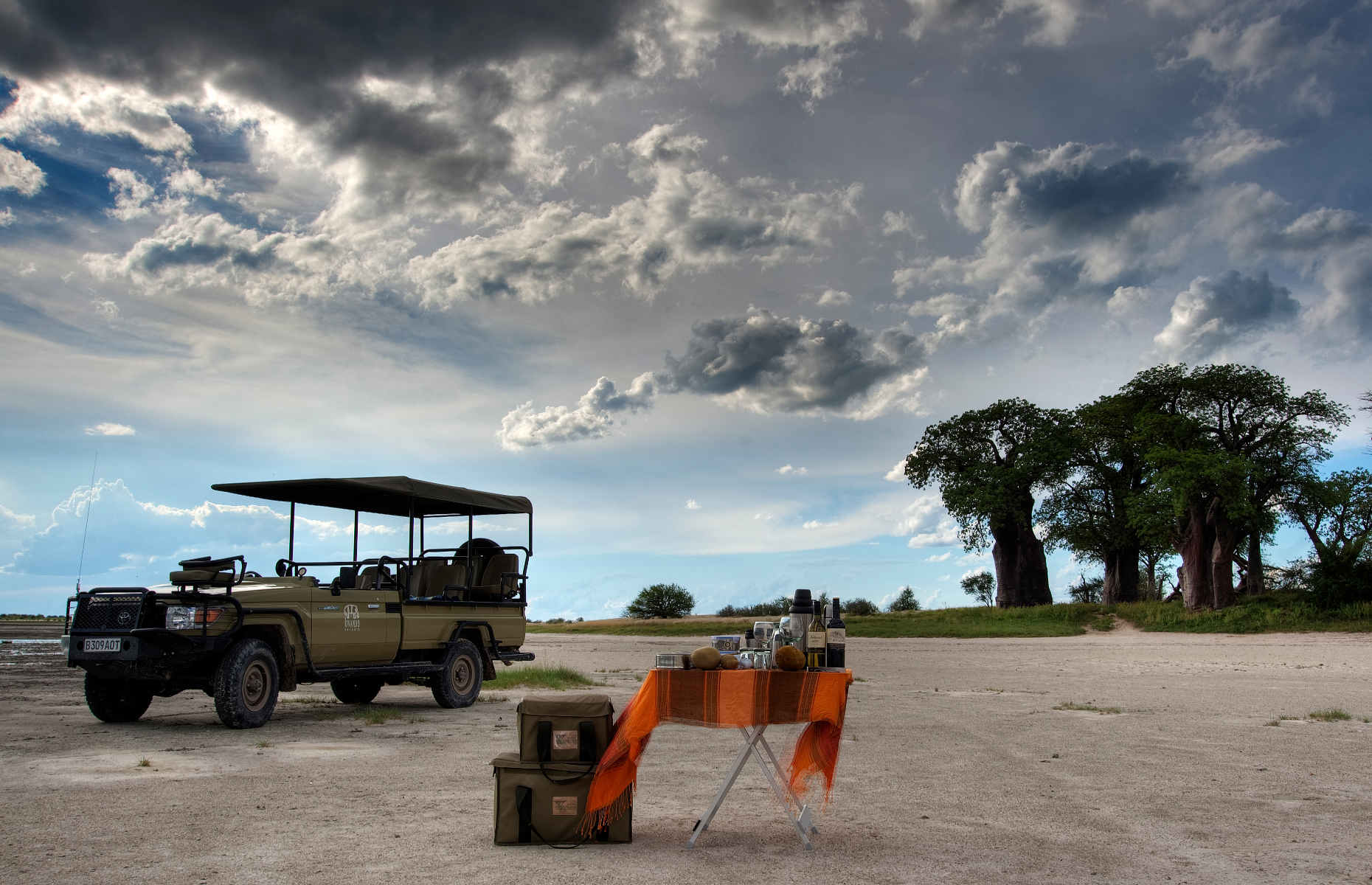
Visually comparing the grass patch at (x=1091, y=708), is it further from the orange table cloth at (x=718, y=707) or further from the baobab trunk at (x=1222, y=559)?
the baobab trunk at (x=1222, y=559)

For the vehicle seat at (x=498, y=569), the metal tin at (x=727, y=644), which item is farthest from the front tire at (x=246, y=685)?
the metal tin at (x=727, y=644)

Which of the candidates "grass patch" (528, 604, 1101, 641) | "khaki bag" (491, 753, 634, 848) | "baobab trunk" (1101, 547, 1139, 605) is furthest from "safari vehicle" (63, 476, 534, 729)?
"baobab trunk" (1101, 547, 1139, 605)

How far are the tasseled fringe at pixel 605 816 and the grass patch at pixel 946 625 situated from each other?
101 feet

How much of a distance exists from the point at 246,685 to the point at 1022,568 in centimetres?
4557

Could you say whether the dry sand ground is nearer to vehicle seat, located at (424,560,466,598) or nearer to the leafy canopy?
vehicle seat, located at (424,560,466,598)

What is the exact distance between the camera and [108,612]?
39.1 feet

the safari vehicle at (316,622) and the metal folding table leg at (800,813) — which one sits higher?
the safari vehicle at (316,622)

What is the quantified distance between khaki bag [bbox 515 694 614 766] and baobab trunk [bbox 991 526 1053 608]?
47.3 m

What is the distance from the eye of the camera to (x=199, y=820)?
7152 millimetres

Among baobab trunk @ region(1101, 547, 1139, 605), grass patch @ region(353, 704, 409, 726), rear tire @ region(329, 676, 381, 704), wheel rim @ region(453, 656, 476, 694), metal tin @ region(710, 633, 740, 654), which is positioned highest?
baobab trunk @ region(1101, 547, 1139, 605)

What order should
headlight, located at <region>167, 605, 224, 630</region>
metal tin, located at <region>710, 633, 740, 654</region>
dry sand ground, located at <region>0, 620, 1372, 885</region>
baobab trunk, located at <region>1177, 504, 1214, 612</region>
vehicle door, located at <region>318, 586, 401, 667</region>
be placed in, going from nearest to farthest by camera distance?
dry sand ground, located at <region>0, 620, 1372, 885</region> < metal tin, located at <region>710, 633, 740, 654</region> < headlight, located at <region>167, 605, 224, 630</region> < vehicle door, located at <region>318, 586, 401, 667</region> < baobab trunk, located at <region>1177, 504, 1214, 612</region>

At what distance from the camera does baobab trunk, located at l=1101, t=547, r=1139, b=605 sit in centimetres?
5178

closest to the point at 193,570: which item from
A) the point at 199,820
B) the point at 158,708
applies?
the point at 158,708

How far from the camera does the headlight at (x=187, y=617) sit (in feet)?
37.8
